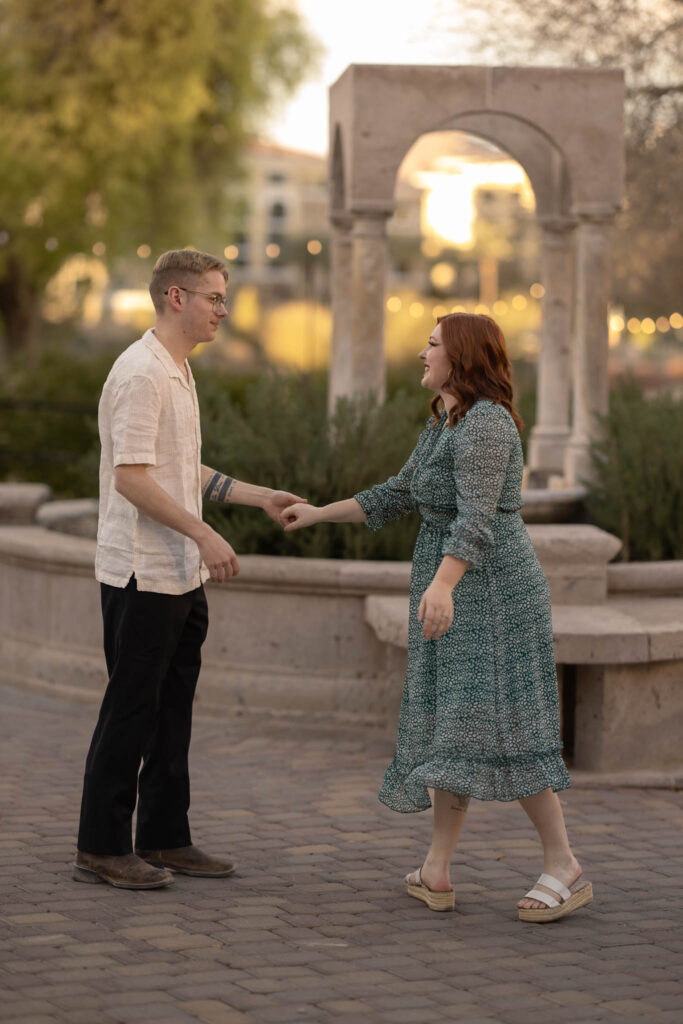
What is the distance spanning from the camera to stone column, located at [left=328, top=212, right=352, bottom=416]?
1055cm

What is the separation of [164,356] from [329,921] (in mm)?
1742

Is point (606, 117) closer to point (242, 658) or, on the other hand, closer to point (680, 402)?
point (680, 402)

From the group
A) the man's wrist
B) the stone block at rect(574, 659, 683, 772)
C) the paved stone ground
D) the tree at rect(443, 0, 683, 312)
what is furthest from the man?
the tree at rect(443, 0, 683, 312)

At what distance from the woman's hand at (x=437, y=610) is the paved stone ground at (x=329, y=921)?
88cm

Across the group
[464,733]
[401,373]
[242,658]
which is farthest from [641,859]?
[401,373]

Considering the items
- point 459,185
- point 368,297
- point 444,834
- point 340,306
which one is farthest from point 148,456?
point 459,185

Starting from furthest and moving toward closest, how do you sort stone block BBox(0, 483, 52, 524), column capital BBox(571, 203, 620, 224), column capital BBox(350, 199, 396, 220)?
stone block BBox(0, 483, 52, 524), column capital BBox(571, 203, 620, 224), column capital BBox(350, 199, 396, 220)

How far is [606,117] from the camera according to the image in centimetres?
955

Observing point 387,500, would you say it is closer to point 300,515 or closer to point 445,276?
point 300,515

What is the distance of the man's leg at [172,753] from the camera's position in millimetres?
4988

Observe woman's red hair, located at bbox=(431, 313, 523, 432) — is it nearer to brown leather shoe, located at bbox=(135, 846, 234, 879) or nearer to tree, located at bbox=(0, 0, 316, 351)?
brown leather shoe, located at bbox=(135, 846, 234, 879)

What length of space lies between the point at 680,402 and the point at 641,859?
528cm

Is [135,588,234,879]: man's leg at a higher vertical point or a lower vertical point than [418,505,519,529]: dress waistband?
lower

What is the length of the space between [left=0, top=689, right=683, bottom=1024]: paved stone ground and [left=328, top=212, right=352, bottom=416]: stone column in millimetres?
4433
